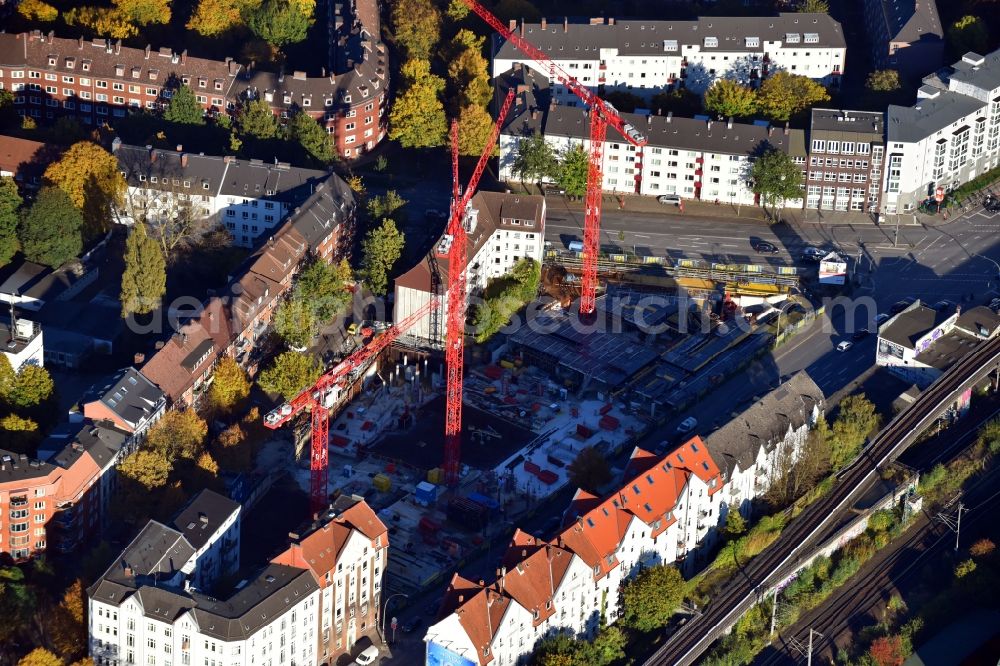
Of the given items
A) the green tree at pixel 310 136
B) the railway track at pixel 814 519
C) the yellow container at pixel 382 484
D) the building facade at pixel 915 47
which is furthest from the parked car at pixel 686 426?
the building facade at pixel 915 47

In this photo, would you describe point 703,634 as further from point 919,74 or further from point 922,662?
point 919,74

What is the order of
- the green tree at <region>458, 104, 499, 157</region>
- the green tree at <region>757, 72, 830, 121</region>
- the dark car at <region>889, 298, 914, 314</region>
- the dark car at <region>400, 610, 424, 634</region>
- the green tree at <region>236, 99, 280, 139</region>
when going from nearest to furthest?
the dark car at <region>400, 610, 424, 634</region> < the dark car at <region>889, 298, 914, 314</region> < the green tree at <region>236, 99, 280, 139</region> < the green tree at <region>458, 104, 499, 157</region> < the green tree at <region>757, 72, 830, 121</region>

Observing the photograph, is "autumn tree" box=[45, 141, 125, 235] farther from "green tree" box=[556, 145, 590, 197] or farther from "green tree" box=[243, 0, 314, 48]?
"green tree" box=[556, 145, 590, 197]

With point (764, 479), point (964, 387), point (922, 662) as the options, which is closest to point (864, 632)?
point (922, 662)

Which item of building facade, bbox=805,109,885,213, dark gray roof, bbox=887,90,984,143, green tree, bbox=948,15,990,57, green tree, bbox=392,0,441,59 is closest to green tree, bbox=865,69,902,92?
dark gray roof, bbox=887,90,984,143

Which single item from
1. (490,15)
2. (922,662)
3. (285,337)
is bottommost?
(922,662)

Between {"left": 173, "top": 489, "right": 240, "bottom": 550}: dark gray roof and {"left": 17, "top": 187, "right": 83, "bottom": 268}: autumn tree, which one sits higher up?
{"left": 17, "top": 187, "right": 83, "bottom": 268}: autumn tree

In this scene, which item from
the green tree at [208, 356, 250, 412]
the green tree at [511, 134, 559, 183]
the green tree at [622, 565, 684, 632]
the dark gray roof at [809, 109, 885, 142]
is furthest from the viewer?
the green tree at [511, 134, 559, 183]

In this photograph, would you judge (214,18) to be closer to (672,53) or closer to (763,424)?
(672,53)
